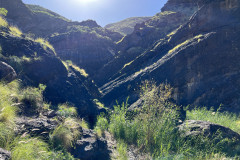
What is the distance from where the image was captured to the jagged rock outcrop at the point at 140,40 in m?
19.9

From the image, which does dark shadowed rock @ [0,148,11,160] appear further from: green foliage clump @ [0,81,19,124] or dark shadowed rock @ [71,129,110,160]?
dark shadowed rock @ [71,129,110,160]

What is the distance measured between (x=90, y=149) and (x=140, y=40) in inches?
773

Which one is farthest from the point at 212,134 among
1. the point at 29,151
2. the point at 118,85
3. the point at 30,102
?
the point at 118,85

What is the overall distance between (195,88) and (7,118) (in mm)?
10943

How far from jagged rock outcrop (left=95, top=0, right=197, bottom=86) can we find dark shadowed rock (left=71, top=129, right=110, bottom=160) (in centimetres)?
1332

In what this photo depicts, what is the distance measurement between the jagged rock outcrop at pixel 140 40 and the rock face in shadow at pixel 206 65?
5474 mm

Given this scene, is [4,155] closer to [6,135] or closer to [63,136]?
[6,135]

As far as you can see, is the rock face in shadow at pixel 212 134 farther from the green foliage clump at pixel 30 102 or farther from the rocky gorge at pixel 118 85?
the green foliage clump at pixel 30 102

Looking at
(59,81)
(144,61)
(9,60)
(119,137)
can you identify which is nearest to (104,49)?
(144,61)

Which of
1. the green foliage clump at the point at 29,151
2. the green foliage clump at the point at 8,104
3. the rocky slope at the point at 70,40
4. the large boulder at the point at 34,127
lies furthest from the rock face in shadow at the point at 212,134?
the rocky slope at the point at 70,40

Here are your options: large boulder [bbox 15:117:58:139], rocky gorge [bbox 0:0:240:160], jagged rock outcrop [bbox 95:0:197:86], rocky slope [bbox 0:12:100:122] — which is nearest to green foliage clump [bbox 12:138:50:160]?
rocky gorge [bbox 0:0:240:160]

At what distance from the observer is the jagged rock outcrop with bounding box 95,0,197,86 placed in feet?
65.2

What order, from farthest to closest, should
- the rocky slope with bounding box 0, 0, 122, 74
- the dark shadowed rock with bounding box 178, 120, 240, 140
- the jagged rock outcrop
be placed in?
1. the rocky slope with bounding box 0, 0, 122, 74
2. the jagged rock outcrop
3. the dark shadowed rock with bounding box 178, 120, 240, 140

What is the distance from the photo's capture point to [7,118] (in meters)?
3.80
